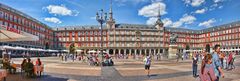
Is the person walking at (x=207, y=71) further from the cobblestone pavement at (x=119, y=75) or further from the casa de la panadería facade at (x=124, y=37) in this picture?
the casa de la panadería facade at (x=124, y=37)

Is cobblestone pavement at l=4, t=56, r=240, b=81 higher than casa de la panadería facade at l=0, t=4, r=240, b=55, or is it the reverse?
casa de la panadería facade at l=0, t=4, r=240, b=55

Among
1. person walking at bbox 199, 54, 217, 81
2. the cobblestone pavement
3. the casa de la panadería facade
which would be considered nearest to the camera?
person walking at bbox 199, 54, 217, 81

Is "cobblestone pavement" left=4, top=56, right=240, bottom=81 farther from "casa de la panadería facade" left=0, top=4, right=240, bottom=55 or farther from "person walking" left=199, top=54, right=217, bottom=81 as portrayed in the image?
"casa de la panadería facade" left=0, top=4, right=240, bottom=55

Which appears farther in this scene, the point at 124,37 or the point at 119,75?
the point at 124,37

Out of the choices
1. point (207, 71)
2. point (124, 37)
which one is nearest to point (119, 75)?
point (207, 71)

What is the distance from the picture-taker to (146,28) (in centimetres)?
10038

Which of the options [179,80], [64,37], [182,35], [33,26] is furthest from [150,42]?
[179,80]

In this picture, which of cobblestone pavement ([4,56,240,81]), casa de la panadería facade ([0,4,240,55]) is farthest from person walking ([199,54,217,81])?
casa de la panadería facade ([0,4,240,55])

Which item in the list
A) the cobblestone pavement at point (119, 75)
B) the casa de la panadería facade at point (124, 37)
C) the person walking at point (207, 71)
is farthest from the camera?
the casa de la panadería facade at point (124, 37)

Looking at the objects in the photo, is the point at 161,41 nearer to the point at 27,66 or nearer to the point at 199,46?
the point at 199,46

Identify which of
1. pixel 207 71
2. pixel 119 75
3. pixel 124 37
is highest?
pixel 124 37

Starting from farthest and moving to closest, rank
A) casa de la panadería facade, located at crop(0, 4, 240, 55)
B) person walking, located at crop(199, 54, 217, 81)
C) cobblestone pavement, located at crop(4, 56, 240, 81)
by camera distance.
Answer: casa de la panadería facade, located at crop(0, 4, 240, 55), cobblestone pavement, located at crop(4, 56, 240, 81), person walking, located at crop(199, 54, 217, 81)

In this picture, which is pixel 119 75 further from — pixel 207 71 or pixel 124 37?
pixel 124 37

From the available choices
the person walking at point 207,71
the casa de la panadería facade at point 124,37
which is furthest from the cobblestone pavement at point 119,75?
the casa de la panadería facade at point 124,37
